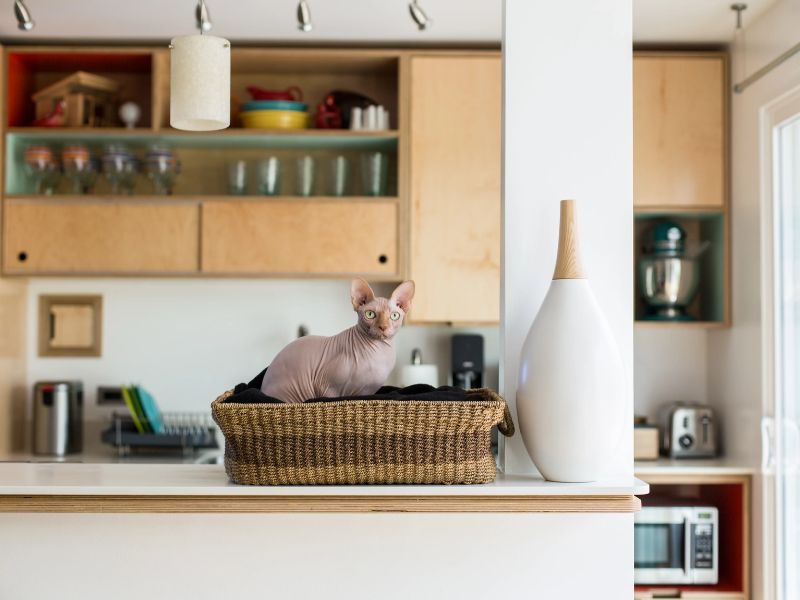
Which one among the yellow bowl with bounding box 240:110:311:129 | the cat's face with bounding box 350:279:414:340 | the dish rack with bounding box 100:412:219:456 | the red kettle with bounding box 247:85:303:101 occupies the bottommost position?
the dish rack with bounding box 100:412:219:456

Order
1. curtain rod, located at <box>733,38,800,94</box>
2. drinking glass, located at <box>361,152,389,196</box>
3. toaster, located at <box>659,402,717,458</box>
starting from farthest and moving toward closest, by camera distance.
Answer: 1. drinking glass, located at <box>361,152,389,196</box>
2. toaster, located at <box>659,402,717,458</box>
3. curtain rod, located at <box>733,38,800,94</box>

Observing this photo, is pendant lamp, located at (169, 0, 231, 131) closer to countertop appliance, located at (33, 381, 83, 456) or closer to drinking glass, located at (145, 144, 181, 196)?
drinking glass, located at (145, 144, 181, 196)

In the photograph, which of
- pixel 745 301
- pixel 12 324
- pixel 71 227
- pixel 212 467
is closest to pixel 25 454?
pixel 12 324

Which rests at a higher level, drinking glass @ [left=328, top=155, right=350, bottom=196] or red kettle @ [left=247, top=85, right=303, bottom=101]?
red kettle @ [left=247, top=85, right=303, bottom=101]

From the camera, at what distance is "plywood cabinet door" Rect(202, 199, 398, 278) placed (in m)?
3.55

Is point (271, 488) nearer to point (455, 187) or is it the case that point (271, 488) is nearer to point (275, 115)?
point (455, 187)

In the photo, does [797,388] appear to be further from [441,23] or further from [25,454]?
[25,454]

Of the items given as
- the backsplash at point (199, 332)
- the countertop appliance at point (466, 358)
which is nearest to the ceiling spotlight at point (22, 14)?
the backsplash at point (199, 332)

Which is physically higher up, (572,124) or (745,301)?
(572,124)

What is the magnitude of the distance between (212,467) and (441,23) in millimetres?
2191

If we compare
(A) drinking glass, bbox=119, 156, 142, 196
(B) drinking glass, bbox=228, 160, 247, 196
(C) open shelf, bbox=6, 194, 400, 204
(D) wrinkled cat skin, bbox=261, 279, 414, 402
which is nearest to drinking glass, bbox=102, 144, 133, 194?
(A) drinking glass, bbox=119, 156, 142, 196

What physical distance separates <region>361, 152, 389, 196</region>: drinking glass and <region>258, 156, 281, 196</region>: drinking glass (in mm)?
340

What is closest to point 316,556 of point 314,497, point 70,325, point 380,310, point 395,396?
point 314,497

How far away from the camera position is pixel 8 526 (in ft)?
5.01
